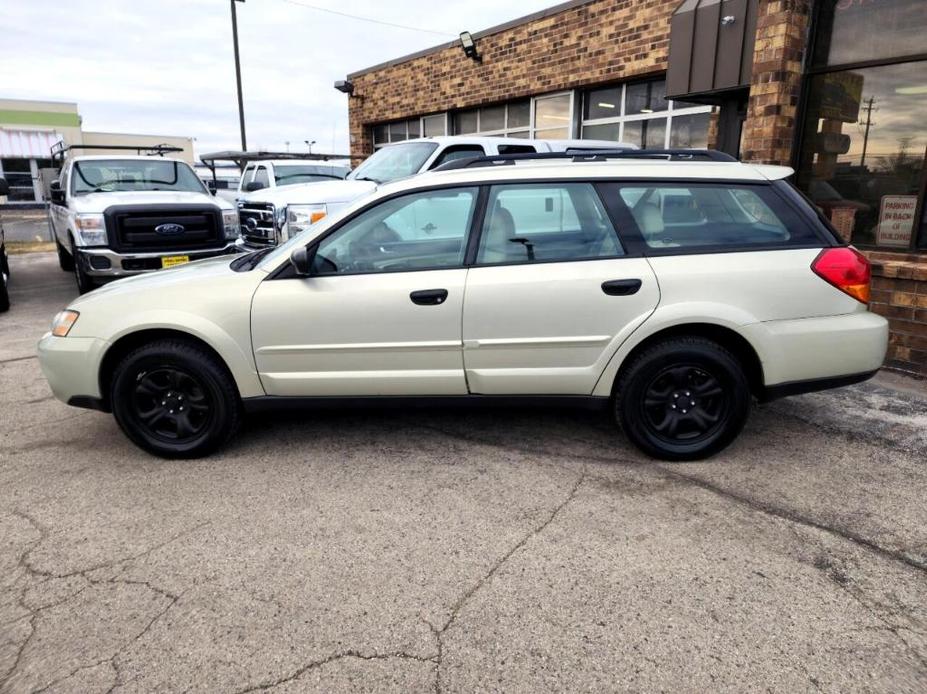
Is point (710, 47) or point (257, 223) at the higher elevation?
point (710, 47)

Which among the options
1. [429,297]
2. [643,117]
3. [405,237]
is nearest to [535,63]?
[643,117]

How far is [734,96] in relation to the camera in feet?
26.5

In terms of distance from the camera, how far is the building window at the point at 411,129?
15.4 meters

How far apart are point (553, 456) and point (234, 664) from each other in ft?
7.09

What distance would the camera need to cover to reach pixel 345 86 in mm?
17484

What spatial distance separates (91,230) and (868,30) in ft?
28.4

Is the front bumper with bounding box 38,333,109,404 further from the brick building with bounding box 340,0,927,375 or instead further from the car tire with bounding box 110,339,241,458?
the brick building with bounding box 340,0,927,375

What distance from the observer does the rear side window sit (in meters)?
3.71

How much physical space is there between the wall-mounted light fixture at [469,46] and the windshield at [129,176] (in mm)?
6413

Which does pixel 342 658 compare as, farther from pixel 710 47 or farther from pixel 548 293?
pixel 710 47

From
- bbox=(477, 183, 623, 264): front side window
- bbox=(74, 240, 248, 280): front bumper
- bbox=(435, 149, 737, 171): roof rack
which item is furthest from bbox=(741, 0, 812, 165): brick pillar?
bbox=(74, 240, 248, 280): front bumper

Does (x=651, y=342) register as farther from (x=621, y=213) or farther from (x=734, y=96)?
(x=734, y=96)

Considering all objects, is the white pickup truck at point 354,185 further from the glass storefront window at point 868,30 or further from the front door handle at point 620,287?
the front door handle at point 620,287

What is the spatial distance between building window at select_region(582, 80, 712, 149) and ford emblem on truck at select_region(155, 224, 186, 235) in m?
7.30
